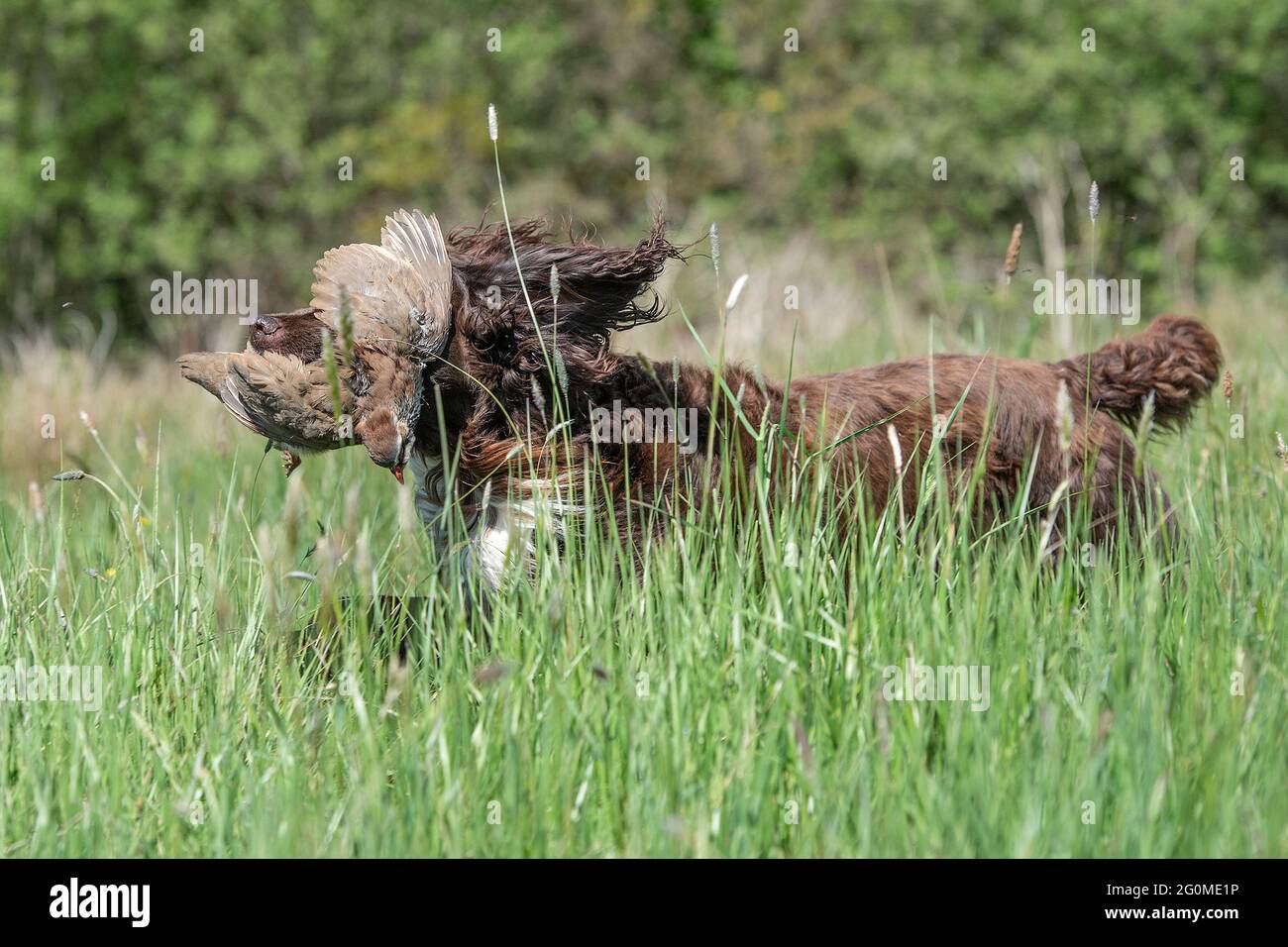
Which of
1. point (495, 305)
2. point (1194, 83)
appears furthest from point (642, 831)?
point (1194, 83)

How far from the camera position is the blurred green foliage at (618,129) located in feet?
44.8

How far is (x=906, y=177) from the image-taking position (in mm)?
15094

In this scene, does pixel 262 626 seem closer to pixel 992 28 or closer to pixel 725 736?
pixel 725 736

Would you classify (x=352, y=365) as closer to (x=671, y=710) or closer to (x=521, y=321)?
(x=521, y=321)

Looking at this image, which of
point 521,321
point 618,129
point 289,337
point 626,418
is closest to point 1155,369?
point 626,418

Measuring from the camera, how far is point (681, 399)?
153 inches

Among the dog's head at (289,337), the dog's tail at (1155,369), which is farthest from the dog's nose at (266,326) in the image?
Answer: the dog's tail at (1155,369)

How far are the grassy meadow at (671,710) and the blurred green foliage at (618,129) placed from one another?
10889mm

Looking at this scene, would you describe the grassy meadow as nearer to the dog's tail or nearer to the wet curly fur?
the wet curly fur

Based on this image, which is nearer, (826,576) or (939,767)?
(939,767)

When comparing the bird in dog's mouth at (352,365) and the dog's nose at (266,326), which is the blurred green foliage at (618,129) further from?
the dog's nose at (266,326)

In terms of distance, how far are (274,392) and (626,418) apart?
96 cm

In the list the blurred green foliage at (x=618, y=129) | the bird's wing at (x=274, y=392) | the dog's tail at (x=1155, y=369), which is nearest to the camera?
the bird's wing at (x=274, y=392)
